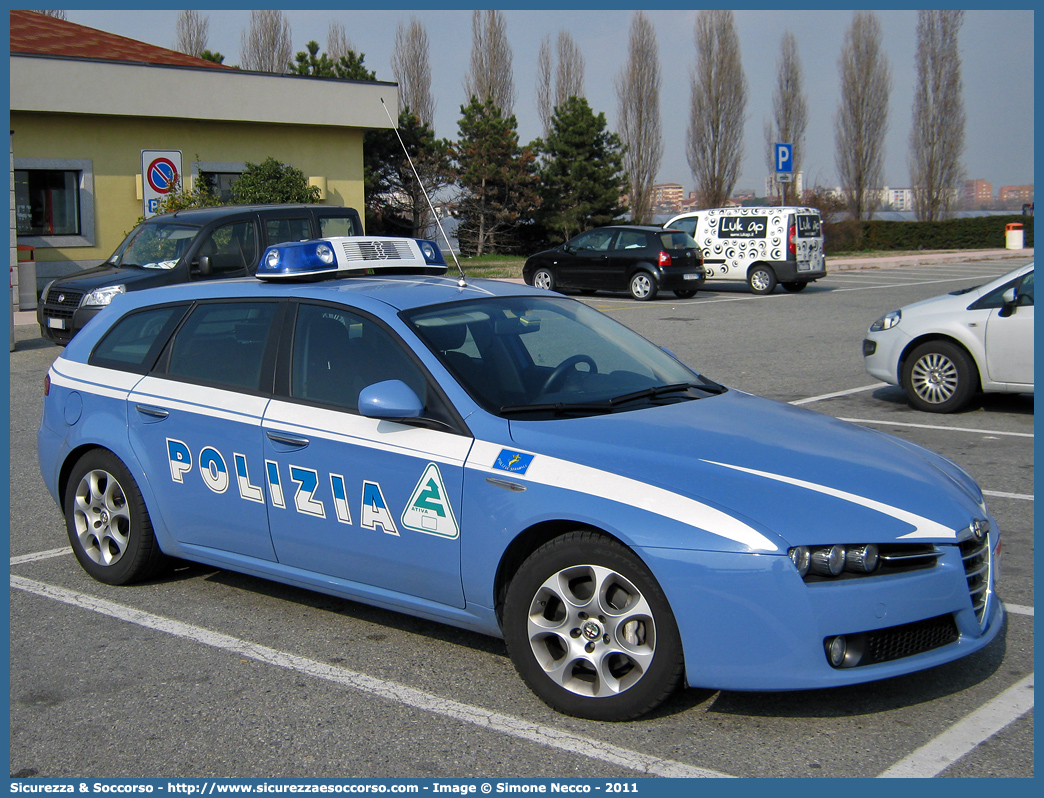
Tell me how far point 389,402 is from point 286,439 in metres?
0.67

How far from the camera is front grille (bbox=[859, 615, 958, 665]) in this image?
3.50 meters

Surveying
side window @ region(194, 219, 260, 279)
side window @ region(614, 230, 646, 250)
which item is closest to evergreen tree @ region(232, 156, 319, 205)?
side window @ region(614, 230, 646, 250)

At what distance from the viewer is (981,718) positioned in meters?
3.70

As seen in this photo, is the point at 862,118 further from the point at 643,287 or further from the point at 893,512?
the point at 893,512

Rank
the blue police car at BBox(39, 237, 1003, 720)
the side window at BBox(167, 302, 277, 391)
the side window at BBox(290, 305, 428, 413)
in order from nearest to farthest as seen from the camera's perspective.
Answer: the blue police car at BBox(39, 237, 1003, 720)
the side window at BBox(290, 305, 428, 413)
the side window at BBox(167, 302, 277, 391)

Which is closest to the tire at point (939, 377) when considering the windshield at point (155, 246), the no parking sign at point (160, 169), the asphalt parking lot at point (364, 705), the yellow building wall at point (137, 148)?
the asphalt parking lot at point (364, 705)

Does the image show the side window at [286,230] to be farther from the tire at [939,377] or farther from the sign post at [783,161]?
the sign post at [783,161]

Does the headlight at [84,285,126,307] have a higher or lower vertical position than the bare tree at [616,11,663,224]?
lower

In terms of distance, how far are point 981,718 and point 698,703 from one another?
0.99 metres

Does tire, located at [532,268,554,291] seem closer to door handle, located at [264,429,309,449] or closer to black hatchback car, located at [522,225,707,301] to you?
black hatchback car, located at [522,225,707,301]

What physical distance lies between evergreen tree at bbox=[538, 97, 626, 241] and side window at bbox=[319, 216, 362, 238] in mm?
20966
